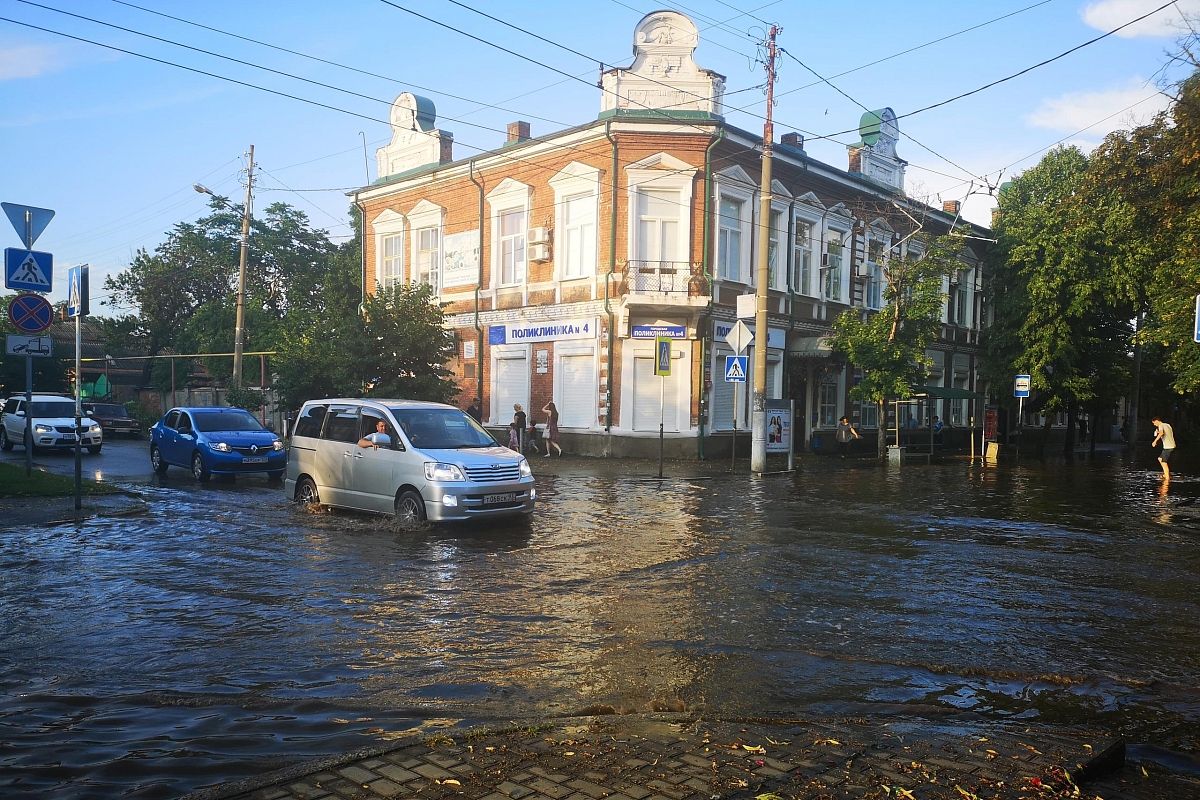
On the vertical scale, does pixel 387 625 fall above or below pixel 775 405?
below

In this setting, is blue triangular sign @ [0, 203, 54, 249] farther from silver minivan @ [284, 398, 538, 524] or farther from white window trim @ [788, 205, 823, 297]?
white window trim @ [788, 205, 823, 297]

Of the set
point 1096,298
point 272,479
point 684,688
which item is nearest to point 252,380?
point 272,479

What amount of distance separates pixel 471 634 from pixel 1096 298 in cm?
3586

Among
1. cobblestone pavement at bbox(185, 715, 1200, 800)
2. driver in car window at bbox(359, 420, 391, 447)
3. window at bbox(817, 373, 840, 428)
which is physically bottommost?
cobblestone pavement at bbox(185, 715, 1200, 800)

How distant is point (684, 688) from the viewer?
17.8 ft

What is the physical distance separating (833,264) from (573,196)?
1005 cm

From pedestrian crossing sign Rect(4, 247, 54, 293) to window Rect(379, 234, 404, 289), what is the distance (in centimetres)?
2143

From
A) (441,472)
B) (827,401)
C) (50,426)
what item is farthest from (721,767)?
(827,401)

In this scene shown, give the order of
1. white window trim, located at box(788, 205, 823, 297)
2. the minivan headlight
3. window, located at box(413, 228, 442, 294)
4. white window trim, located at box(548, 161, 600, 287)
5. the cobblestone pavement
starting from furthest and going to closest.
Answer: window, located at box(413, 228, 442, 294) → white window trim, located at box(788, 205, 823, 297) → white window trim, located at box(548, 161, 600, 287) → the minivan headlight → the cobblestone pavement

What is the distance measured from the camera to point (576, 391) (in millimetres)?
27703

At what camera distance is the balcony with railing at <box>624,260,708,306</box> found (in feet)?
83.7

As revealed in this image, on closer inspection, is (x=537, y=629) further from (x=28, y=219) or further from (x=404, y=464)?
(x=28, y=219)

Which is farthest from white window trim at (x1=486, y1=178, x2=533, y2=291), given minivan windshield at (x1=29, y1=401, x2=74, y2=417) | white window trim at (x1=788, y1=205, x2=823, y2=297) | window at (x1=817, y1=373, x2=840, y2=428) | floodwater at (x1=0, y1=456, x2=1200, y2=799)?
floodwater at (x1=0, y1=456, x2=1200, y2=799)

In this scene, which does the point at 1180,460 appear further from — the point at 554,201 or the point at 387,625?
the point at 387,625
